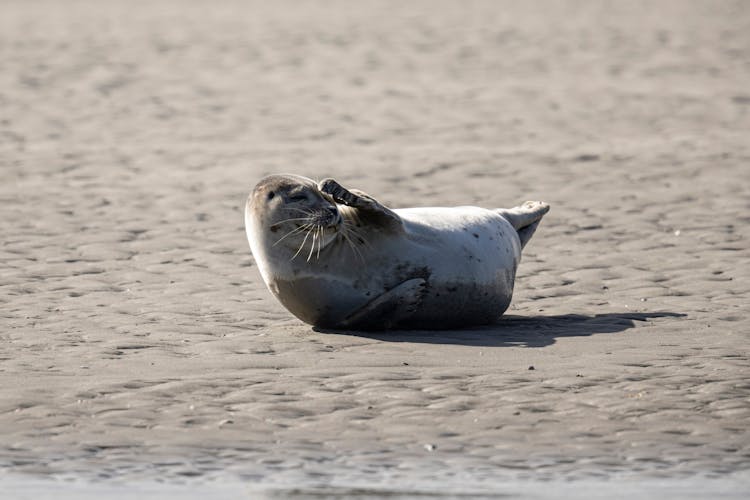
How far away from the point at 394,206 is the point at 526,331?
3.99 m

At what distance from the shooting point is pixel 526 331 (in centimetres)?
753

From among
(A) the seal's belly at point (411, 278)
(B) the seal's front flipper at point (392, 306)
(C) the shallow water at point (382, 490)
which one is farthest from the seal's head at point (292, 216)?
(C) the shallow water at point (382, 490)

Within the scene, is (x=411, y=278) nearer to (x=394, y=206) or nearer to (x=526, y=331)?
(x=526, y=331)

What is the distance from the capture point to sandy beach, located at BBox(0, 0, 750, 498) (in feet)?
18.8

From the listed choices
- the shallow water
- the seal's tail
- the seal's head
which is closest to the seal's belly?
the seal's head

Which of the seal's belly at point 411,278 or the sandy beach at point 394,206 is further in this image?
the seal's belly at point 411,278

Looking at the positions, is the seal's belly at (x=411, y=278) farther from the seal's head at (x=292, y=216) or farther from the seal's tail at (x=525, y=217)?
the seal's tail at (x=525, y=217)

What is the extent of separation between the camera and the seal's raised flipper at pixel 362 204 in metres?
7.11

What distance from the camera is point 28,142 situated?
567 inches

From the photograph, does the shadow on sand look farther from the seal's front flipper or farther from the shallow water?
the shallow water

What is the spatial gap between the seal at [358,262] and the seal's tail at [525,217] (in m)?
0.84

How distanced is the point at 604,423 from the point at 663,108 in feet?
34.2

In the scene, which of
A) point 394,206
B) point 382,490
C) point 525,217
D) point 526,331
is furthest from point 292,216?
point 394,206

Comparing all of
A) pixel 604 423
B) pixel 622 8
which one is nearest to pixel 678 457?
pixel 604 423
